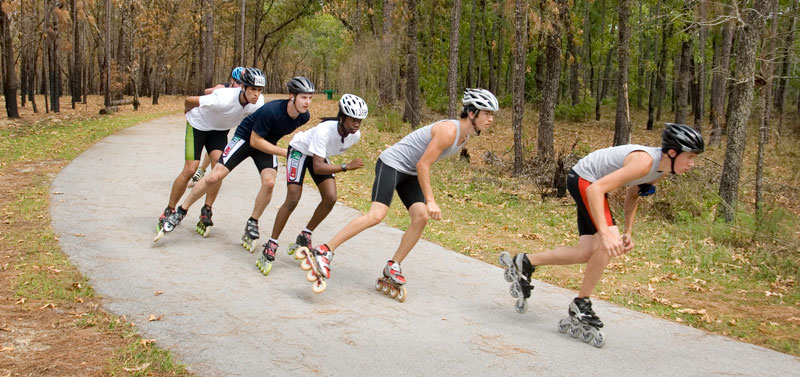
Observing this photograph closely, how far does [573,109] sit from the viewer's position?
32906 millimetres

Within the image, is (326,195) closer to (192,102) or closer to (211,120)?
(211,120)

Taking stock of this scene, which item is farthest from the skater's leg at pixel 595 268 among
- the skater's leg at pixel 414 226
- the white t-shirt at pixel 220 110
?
the white t-shirt at pixel 220 110

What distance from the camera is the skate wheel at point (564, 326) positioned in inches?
211

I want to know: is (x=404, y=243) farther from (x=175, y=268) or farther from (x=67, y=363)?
(x=67, y=363)

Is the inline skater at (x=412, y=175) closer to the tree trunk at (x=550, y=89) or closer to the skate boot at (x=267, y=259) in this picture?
the skate boot at (x=267, y=259)

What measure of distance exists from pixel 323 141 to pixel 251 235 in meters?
1.70

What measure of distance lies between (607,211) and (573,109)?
29.2 m

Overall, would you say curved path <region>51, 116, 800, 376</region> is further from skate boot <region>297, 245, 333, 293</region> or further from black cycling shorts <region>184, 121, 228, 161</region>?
black cycling shorts <region>184, 121, 228, 161</region>

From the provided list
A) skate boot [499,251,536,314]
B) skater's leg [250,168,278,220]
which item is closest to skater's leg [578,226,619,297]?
skate boot [499,251,536,314]

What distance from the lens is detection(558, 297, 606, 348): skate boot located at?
513cm

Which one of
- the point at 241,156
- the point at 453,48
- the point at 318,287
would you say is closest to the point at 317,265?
the point at 318,287

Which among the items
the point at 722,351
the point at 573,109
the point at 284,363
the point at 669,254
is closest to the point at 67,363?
A: the point at 284,363

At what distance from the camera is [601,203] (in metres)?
4.79

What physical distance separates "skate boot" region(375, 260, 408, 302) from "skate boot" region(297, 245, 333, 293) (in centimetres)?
60
